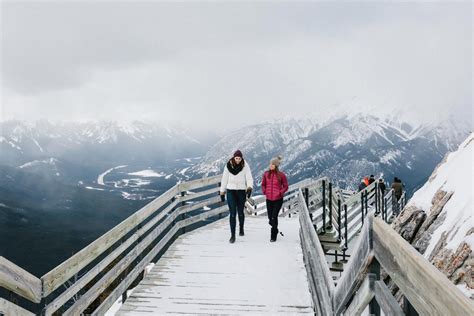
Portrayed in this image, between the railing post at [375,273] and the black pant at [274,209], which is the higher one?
the railing post at [375,273]

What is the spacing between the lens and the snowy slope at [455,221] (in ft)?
17.8

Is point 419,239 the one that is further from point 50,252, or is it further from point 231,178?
point 50,252

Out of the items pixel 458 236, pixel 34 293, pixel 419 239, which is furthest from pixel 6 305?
pixel 419 239

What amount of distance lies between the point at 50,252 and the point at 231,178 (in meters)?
110

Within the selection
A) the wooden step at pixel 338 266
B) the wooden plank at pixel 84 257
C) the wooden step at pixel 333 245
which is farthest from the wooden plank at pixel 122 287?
the wooden step at pixel 338 266

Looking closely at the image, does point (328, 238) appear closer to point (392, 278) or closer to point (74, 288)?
point (74, 288)

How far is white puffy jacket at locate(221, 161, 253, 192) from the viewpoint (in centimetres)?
1028

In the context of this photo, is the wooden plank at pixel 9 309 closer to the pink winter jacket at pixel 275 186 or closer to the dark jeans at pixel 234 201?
the dark jeans at pixel 234 201

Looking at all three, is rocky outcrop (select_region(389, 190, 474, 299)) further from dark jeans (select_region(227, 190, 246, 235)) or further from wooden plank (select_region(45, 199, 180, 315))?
wooden plank (select_region(45, 199, 180, 315))

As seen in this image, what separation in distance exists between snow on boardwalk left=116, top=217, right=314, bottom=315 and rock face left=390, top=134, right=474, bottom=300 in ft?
6.01

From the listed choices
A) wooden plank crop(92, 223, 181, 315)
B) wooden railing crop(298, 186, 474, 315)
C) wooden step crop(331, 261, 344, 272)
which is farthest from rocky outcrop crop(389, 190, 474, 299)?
wooden step crop(331, 261, 344, 272)

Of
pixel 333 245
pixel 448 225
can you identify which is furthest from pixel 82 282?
pixel 333 245

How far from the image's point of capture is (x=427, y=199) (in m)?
9.06

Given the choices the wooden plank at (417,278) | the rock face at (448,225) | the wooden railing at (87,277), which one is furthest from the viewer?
the rock face at (448,225)
